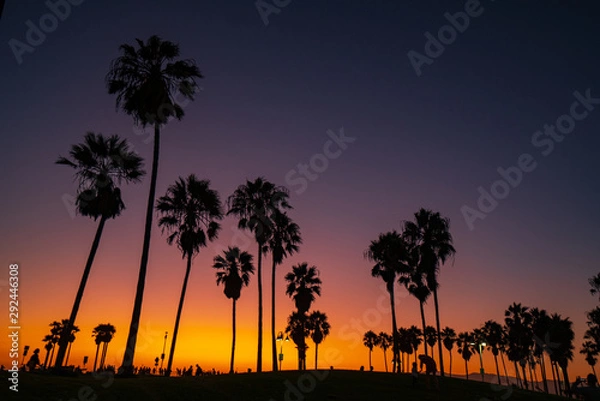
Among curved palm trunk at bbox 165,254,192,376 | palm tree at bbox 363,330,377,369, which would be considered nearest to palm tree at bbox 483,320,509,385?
palm tree at bbox 363,330,377,369

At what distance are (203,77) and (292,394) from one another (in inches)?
741

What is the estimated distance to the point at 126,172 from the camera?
2852cm

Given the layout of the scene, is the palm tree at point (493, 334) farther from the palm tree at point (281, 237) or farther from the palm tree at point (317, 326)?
the palm tree at point (281, 237)

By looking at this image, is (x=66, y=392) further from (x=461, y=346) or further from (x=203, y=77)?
(x=461, y=346)

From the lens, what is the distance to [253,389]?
20.3 m

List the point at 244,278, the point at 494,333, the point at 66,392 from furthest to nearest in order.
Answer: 1. the point at 494,333
2. the point at 244,278
3. the point at 66,392

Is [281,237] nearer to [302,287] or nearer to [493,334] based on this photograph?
[302,287]

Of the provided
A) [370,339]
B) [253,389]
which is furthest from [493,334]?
[253,389]

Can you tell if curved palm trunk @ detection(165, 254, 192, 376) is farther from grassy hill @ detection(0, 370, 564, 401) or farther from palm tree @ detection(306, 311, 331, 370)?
palm tree @ detection(306, 311, 331, 370)

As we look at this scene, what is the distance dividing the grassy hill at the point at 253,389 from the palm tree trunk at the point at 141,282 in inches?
46.5

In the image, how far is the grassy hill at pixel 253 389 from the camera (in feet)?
44.1

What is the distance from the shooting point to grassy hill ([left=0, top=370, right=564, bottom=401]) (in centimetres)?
1344

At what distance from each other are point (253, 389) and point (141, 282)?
817 centimetres

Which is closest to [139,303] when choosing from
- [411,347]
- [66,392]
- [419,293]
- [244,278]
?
[66,392]
